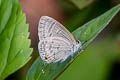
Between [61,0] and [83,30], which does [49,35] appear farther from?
[61,0]

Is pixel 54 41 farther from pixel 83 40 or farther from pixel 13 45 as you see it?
pixel 13 45

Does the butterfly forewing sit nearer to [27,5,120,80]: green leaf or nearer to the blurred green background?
[27,5,120,80]: green leaf

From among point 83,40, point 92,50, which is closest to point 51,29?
point 83,40

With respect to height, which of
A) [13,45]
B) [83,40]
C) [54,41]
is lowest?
[54,41]

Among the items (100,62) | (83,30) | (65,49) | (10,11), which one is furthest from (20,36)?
(100,62)

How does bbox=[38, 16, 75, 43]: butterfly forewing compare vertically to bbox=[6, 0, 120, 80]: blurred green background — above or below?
above

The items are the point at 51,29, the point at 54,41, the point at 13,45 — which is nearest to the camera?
the point at 13,45

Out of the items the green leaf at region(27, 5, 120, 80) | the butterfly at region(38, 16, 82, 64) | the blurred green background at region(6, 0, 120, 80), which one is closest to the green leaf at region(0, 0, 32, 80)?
the green leaf at region(27, 5, 120, 80)
